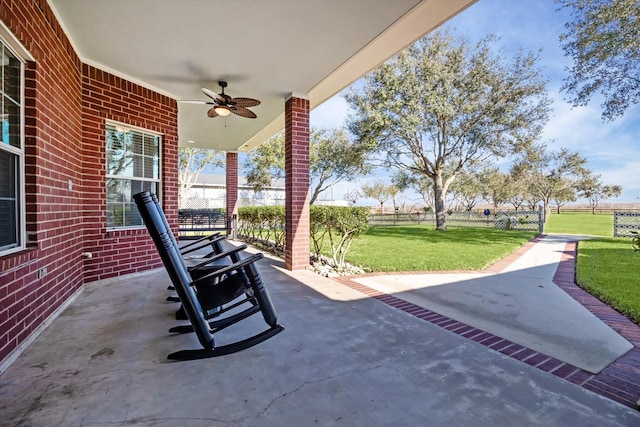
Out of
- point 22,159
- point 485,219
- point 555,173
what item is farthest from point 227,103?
point 555,173

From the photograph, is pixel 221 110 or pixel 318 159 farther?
pixel 318 159

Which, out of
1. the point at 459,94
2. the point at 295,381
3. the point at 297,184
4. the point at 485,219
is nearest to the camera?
the point at 295,381

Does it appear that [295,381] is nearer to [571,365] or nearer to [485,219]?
[571,365]

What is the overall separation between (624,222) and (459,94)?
25.5 feet

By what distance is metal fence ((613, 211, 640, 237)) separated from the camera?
423 inches

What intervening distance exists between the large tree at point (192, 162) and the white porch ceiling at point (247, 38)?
15031mm

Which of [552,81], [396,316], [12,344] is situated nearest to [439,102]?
[552,81]

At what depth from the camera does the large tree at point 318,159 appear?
15.0 metres

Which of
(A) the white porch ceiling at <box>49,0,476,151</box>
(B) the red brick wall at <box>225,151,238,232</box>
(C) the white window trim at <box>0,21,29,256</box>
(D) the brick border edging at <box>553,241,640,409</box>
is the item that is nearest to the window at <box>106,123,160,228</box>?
(A) the white porch ceiling at <box>49,0,476,151</box>

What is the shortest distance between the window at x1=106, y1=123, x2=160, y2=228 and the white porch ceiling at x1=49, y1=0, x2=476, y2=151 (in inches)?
33.5

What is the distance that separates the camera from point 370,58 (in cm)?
391

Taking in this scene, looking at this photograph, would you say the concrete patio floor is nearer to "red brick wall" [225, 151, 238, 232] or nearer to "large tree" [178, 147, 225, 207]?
"red brick wall" [225, 151, 238, 232]

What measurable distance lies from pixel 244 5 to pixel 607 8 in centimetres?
795

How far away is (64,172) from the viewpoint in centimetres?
328
